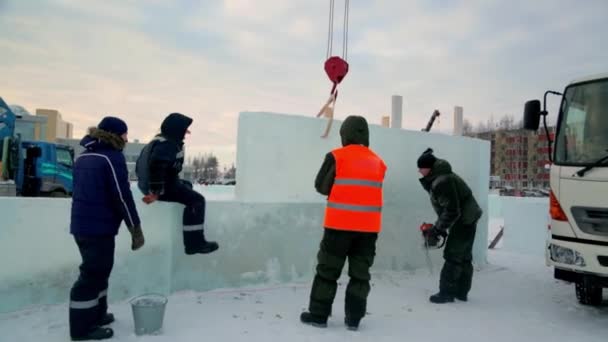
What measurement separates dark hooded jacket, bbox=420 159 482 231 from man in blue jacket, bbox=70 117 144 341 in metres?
2.98

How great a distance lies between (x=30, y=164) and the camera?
1284cm

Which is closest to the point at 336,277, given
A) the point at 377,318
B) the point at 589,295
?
the point at 377,318

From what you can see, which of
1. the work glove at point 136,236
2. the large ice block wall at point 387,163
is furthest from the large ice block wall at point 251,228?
the work glove at point 136,236

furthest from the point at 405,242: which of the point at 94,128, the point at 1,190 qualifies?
the point at 1,190

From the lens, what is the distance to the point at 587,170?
4.09 m

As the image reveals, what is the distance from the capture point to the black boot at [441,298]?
15.5 feet

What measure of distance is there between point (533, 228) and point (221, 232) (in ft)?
20.8

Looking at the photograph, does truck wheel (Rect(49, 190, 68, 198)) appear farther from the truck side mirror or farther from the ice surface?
the truck side mirror

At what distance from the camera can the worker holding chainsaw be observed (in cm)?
468

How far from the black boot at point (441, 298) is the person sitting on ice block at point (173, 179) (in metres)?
2.32

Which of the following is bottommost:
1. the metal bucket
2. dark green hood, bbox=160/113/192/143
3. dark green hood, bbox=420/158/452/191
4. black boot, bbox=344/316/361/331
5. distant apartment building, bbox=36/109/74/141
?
black boot, bbox=344/316/361/331

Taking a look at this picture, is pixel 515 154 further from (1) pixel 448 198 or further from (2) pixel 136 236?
(2) pixel 136 236

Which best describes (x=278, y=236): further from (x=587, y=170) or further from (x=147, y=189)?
(x=587, y=170)

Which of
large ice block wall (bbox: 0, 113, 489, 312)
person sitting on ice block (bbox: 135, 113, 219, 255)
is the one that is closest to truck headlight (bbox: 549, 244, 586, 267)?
large ice block wall (bbox: 0, 113, 489, 312)
